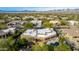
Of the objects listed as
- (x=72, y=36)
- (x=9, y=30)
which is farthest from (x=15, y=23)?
(x=72, y=36)

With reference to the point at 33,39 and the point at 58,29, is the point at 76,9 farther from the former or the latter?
the point at 33,39

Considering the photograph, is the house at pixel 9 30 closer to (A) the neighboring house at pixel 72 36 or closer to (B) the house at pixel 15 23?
(B) the house at pixel 15 23

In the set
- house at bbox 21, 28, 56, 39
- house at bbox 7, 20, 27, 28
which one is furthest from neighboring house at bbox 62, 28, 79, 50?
house at bbox 7, 20, 27, 28

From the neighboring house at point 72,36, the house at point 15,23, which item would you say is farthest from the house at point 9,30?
the neighboring house at point 72,36

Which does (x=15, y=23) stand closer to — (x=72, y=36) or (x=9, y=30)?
(x=9, y=30)

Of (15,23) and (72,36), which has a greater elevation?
(15,23)

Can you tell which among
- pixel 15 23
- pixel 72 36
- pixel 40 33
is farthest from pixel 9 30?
pixel 72 36

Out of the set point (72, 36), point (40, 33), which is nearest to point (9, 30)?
point (40, 33)
